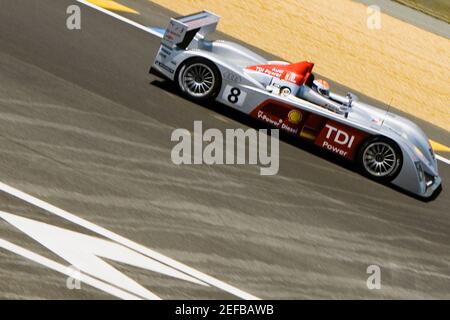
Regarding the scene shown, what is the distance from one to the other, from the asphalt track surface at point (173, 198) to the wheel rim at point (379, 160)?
0.78 feet

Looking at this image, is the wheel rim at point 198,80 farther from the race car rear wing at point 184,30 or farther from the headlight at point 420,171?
the headlight at point 420,171

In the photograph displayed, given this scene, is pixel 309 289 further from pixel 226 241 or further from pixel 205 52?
pixel 205 52

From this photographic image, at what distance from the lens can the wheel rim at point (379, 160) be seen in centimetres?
1101

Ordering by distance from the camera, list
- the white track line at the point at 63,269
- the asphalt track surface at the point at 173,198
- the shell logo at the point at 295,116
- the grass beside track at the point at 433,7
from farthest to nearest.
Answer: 1. the grass beside track at the point at 433,7
2. the shell logo at the point at 295,116
3. the asphalt track surface at the point at 173,198
4. the white track line at the point at 63,269

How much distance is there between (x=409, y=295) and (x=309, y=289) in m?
1.29

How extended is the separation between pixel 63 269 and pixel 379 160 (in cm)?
544

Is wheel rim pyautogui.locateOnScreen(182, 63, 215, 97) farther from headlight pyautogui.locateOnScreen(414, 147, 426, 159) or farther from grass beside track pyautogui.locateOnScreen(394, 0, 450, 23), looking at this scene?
grass beside track pyautogui.locateOnScreen(394, 0, 450, 23)

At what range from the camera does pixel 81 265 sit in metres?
7.41

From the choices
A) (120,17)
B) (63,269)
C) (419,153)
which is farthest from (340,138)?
(120,17)

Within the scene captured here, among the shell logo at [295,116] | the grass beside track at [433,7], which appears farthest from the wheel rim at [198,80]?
the grass beside track at [433,7]

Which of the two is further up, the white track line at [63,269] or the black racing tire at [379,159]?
the black racing tire at [379,159]

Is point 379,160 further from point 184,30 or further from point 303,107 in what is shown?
point 184,30

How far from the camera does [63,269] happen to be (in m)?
7.25

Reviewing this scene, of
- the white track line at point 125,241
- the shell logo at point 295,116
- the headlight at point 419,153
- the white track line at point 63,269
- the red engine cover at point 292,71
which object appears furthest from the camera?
the red engine cover at point 292,71
